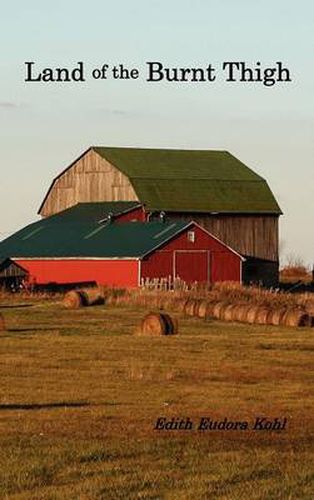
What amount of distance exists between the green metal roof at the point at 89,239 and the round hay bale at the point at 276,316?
3013 cm

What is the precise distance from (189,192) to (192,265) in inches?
495

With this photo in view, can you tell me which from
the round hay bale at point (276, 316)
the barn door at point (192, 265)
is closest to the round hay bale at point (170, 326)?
the round hay bale at point (276, 316)

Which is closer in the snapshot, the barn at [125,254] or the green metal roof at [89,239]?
the barn at [125,254]

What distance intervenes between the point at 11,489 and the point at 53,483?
0.60 metres

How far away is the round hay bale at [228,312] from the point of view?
5023 cm

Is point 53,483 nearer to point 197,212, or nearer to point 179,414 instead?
point 179,414

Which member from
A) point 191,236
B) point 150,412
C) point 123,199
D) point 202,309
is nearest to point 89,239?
point 191,236

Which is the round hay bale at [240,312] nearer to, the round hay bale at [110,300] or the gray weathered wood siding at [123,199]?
the round hay bale at [110,300]

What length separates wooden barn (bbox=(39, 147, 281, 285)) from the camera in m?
91.7

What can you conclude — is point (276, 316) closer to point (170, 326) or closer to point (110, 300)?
point (170, 326)

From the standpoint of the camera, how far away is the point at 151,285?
76.5 metres

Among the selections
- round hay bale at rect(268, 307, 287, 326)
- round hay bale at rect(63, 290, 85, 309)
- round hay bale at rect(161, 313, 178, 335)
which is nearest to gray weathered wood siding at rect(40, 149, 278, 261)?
round hay bale at rect(63, 290, 85, 309)

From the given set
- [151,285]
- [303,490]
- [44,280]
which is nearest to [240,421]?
[303,490]

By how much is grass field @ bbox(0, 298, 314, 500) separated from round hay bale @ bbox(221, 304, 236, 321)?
7.31m
